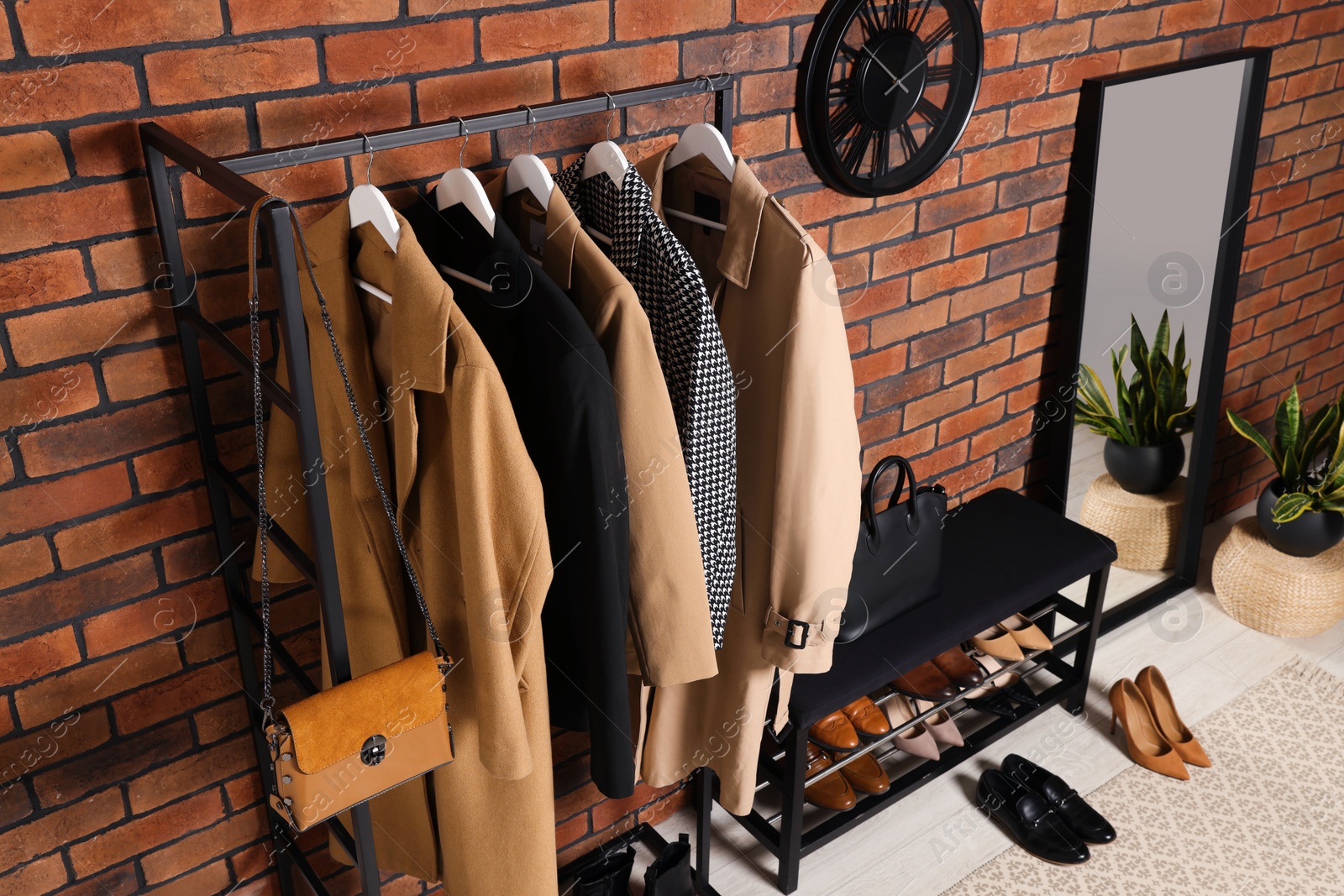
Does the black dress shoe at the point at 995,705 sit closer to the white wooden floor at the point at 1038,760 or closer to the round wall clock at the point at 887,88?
the white wooden floor at the point at 1038,760

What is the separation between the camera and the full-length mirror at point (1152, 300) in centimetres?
267

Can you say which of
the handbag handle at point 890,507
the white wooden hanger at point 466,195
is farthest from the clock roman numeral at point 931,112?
the white wooden hanger at point 466,195

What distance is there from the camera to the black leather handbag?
230cm

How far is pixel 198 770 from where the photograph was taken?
6.00ft

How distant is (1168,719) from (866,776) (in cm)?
84

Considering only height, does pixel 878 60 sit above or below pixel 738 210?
above

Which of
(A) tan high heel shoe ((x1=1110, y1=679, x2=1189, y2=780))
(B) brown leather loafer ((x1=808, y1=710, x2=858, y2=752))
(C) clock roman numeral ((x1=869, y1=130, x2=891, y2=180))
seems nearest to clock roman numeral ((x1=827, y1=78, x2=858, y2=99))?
(C) clock roman numeral ((x1=869, y1=130, x2=891, y2=180))

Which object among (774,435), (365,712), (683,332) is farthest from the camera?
(774,435)

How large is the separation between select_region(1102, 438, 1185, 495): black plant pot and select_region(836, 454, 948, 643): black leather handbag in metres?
0.92

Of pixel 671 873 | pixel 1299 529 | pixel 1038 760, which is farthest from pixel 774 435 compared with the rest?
pixel 1299 529

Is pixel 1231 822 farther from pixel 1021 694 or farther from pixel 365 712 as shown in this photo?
pixel 365 712

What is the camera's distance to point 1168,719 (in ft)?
9.11

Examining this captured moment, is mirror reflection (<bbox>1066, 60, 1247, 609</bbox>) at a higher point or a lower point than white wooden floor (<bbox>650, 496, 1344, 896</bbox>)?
higher

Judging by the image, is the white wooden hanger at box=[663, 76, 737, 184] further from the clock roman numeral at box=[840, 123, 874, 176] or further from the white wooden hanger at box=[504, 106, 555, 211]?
the clock roman numeral at box=[840, 123, 874, 176]
